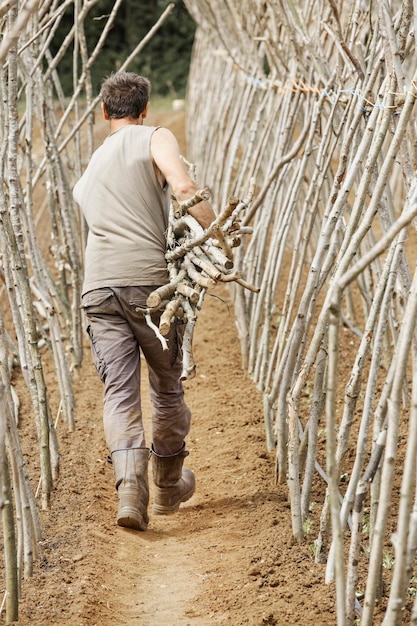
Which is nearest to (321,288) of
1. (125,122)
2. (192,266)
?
(192,266)

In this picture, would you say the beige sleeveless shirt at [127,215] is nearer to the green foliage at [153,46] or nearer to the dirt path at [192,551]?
the dirt path at [192,551]

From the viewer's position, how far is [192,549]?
3.14m

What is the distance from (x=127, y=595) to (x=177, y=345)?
2.87 ft

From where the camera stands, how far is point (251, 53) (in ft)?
20.8

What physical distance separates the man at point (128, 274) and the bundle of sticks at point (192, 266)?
0.16 meters

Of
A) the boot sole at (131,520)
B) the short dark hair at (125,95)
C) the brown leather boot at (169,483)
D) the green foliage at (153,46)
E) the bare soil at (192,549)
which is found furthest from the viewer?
the green foliage at (153,46)

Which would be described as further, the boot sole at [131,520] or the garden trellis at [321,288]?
the boot sole at [131,520]

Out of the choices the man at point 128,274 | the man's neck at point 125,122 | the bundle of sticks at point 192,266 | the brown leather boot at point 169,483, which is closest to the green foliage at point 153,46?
the man's neck at point 125,122

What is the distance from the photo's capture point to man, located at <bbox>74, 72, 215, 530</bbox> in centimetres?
Answer: 314

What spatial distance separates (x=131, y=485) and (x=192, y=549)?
299mm

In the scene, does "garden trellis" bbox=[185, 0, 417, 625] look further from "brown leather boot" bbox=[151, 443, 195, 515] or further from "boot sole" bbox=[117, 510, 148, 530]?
"boot sole" bbox=[117, 510, 148, 530]

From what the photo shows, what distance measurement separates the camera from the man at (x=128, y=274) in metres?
3.14

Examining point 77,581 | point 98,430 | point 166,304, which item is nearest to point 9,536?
point 77,581

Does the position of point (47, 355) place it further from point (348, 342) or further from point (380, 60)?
point (380, 60)
